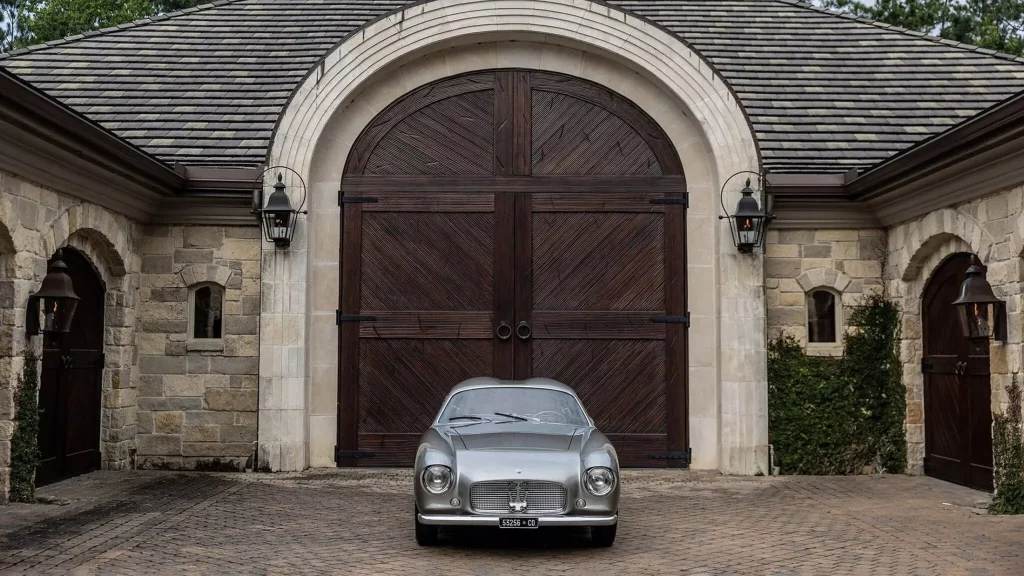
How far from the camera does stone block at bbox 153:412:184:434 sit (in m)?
11.2

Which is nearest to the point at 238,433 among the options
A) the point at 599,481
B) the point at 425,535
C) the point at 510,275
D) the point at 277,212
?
the point at 277,212

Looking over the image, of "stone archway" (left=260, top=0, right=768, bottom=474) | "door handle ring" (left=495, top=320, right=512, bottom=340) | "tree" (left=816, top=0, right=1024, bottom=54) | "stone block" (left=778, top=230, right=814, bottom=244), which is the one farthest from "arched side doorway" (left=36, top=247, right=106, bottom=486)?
"tree" (left=816, top=0, right=1024, bottom=54)

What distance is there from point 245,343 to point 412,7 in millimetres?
4509

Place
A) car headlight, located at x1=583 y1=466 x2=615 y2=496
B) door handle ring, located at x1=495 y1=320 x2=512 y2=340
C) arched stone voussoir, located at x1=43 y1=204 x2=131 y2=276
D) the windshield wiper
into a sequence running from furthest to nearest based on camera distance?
door handle ring, located at x1=495 y1=320 x2=512 y2=340 → arched stone voussoir, located at x1=43 y1=204 x2=131 y2=276 → the windshield wiper → car headlight, located at x1=583 y1=466 x2=615 y2=496

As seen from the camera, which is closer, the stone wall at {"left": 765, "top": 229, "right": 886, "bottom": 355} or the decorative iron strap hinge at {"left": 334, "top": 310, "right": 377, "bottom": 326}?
the stone wall at {"left": 765, "top": 229, "right": 886, "bottom": 355}

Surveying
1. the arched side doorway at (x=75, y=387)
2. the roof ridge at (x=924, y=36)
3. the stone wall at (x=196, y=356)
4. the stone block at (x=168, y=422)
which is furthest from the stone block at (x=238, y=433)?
the roof ridge at (x=924, y=36)

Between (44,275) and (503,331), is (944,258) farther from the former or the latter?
(44,275)

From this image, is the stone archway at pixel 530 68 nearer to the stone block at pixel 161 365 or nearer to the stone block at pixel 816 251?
the stone block at pixel 816 251

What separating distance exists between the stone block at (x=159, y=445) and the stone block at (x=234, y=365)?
3.02 ft

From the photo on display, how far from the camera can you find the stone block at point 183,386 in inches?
442

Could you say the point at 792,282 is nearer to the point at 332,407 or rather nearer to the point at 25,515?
the point at 332,407

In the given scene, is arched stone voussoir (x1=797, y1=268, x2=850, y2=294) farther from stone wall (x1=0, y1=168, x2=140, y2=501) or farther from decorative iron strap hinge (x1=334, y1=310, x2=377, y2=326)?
stone wall (x1=0, y1=168, x2=140, y2=501)

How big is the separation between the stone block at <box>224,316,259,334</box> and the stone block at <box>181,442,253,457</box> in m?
1.31

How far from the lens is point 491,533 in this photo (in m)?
7.57
